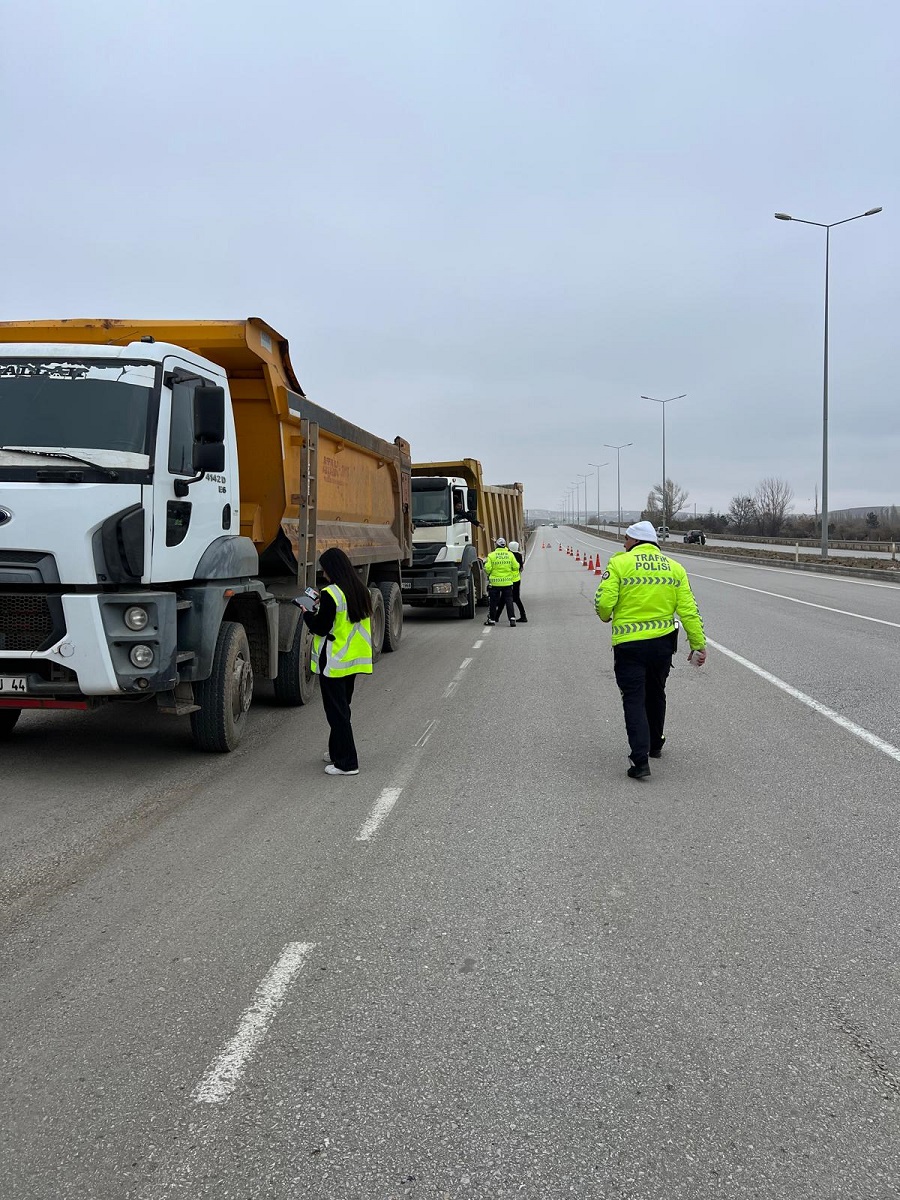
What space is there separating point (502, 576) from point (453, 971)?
46.2 feet

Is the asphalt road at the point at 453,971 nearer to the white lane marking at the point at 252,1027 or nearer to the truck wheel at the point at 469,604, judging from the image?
the white lane marking at the point at 252,1027

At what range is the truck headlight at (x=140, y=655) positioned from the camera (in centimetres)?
628

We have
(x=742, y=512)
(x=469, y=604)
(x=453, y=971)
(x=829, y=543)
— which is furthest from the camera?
(x=742, y=512)

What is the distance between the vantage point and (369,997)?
350 centimetres

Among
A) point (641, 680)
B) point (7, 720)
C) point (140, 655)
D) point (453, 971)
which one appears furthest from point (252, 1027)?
point (7, 720)

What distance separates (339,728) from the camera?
6.78m

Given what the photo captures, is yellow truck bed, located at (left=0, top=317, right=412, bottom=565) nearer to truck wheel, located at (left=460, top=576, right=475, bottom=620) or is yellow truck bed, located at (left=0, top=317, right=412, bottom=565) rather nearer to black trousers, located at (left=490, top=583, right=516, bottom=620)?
black trousers, located at (left=490, top=583, right=516, bottom=620)

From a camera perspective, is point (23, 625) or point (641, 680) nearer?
point (23, 625)

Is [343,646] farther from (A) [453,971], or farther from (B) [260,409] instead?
(A) [453,971]

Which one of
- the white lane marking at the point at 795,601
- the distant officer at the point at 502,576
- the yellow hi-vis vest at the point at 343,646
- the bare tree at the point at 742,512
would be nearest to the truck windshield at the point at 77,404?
the yellow hi-vis vest at the point at 343,646

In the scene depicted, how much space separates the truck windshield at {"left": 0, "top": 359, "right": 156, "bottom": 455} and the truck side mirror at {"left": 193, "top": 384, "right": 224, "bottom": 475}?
44cm

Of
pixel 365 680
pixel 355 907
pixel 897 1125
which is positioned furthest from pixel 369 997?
pixel 365 680

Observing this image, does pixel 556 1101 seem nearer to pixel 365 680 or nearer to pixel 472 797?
pixel 472 797

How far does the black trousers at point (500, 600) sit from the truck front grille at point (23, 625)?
1211 cm
